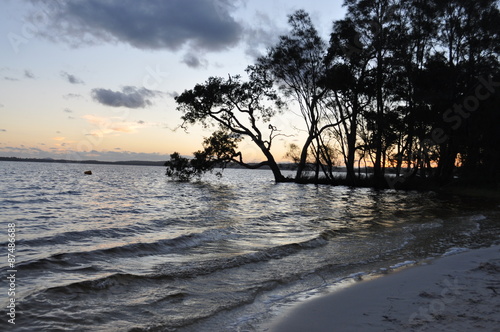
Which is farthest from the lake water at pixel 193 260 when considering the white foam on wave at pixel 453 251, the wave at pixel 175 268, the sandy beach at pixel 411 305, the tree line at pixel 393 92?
the tree line at pixel 393 92

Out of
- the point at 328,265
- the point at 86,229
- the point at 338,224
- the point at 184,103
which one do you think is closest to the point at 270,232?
the point at 338,224

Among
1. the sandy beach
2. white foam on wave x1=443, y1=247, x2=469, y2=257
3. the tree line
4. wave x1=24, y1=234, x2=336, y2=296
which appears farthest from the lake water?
the tree line

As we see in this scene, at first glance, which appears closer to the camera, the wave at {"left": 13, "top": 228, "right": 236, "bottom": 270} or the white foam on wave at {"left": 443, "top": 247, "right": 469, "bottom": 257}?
the wave at {"left": 13, "top": 228, "right": 236, "bottom": 270}

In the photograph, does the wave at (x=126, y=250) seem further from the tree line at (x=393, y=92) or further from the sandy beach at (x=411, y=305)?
the tree line at (x=393, y=92)

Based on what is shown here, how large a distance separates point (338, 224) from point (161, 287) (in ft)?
29.4

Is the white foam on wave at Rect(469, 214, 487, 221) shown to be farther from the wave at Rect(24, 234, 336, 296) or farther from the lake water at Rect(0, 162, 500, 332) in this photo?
the wave at Rect(24, 234, 336, 296)

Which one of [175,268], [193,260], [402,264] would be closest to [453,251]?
[402,264]

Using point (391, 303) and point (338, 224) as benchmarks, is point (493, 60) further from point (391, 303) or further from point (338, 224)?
point (391, 303)

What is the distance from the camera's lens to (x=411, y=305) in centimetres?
488

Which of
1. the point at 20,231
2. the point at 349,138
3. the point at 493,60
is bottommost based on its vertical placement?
the point at 20,231

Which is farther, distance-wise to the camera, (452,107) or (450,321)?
(452,107)

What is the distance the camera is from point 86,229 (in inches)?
470

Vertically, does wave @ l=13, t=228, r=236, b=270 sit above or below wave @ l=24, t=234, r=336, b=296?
below

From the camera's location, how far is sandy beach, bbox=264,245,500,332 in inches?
164
